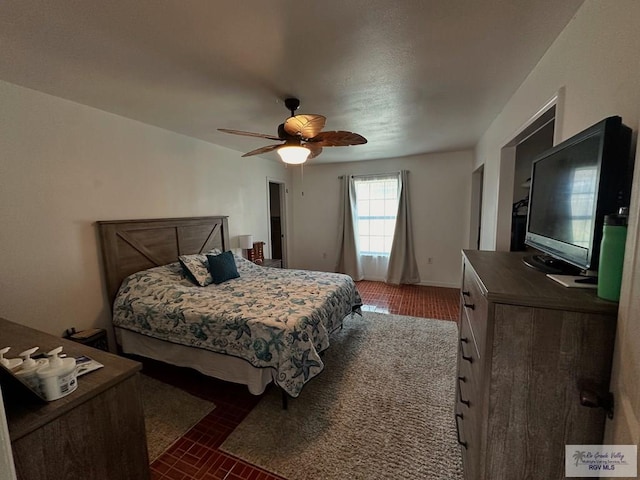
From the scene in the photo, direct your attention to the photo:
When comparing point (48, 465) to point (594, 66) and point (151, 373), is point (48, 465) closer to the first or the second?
point (151, 373)

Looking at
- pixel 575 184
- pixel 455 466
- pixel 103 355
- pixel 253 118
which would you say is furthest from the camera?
pixel 253 118

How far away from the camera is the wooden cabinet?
765mm

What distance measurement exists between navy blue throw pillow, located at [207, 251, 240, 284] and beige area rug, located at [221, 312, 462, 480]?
1.40 m

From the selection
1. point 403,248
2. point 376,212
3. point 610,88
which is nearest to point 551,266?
point 610,88

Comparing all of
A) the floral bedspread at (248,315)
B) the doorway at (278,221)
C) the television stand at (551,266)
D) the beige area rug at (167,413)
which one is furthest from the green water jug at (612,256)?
the doorway at (278,221)

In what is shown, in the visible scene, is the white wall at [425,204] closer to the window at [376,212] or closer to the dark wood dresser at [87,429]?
the window at [376,212]

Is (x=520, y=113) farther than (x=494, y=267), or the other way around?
(x=520, y=113)

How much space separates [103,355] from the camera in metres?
1.29

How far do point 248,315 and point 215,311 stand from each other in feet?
1.03

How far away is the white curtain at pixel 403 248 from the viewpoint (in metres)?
5.04

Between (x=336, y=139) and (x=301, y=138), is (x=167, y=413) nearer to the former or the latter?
(x=301, y=138)

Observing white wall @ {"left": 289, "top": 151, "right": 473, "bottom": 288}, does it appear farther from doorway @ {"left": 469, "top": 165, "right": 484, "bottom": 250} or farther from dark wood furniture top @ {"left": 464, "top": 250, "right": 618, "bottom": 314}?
dark wood furniture top @ {"left": 464, "top": 250, "right": 618, "bottom": 314}

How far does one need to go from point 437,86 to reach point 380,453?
2699mm

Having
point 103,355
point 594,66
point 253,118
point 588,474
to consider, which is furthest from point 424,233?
point 103,355
